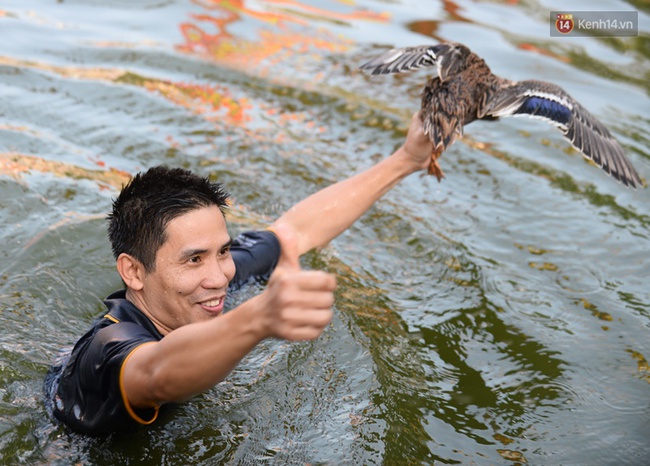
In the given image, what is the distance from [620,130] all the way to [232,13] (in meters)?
5.07

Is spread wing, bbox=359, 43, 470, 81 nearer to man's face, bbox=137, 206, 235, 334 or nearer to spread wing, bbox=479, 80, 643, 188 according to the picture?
spread wing, bbox=479, 80, 643, 188

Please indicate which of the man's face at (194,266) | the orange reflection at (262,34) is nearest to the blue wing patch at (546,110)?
the man's face at (194,266)

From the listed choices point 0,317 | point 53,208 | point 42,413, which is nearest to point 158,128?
point 53,208

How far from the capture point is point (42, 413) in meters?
3.68

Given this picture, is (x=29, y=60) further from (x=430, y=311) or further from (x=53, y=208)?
(x=430, y=311)

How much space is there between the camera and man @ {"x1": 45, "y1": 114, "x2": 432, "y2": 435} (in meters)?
2.24

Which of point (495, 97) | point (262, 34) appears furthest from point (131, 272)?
point (262, 34)

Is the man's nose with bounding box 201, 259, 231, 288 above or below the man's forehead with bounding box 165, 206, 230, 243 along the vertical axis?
below

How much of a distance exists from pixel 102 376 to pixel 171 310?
480 millimetres

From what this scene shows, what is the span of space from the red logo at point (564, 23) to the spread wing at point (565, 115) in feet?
20.1

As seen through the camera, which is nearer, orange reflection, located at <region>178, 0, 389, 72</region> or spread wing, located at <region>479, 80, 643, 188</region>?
spread wing, located at <region>479, 80, 643, 188</region>

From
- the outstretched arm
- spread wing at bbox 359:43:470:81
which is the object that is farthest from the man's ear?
spread wing at bbox 359:43:470:81

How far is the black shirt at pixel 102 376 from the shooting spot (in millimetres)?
2916

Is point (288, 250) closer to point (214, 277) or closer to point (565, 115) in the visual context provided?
point (214, 277)
